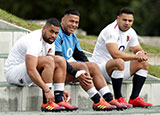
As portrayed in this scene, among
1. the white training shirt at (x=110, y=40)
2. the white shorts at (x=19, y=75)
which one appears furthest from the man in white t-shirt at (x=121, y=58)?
the white shorts at (x=19, y=75)

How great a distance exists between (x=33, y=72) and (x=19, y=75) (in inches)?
20.7

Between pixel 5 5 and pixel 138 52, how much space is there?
26791 millimetres

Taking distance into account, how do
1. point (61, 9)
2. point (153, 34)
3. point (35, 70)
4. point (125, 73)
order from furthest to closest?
point (153, 34)
point (61, 9)
point (125, 73)
point (35, 70)

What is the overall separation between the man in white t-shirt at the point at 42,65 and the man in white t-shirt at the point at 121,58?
0.97m

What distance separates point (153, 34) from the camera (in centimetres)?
3809

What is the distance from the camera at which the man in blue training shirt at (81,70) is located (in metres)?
7.62

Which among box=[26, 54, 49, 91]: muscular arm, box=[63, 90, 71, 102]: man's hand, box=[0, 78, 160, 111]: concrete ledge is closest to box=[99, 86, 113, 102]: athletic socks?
box=[63, 90, 71, 102]: man's hand

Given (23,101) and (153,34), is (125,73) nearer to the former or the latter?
(23,101)

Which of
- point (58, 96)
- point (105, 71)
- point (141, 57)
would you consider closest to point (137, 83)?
point (141, 57)

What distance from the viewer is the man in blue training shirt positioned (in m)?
7.62

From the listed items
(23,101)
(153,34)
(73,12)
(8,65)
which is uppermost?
(153,34)

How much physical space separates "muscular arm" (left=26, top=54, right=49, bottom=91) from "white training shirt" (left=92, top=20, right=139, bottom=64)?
1.55 metres

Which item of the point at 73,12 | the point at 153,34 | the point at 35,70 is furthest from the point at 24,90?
the point at 153,34

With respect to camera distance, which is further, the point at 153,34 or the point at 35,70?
the point at 153,34
